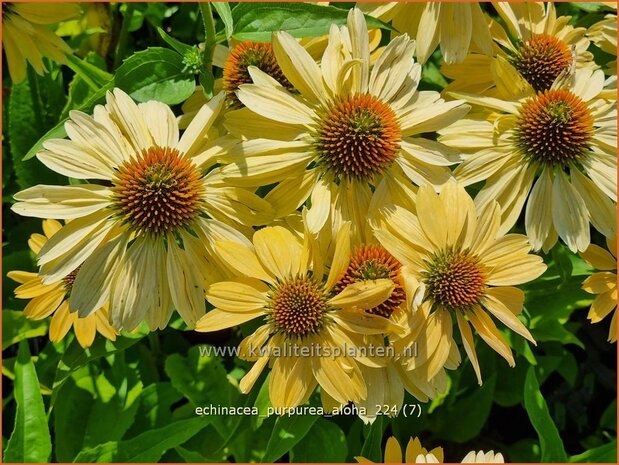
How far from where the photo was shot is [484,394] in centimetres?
155

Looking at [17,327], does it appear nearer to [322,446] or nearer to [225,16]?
[322,446]

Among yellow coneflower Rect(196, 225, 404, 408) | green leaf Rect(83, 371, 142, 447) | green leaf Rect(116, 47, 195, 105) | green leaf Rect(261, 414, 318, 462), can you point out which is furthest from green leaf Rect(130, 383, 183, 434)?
green leaf Rect(116, 47, 195, 105)

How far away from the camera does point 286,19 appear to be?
110cm

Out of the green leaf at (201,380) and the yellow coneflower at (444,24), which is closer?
the yellow coneflower at (444,24)

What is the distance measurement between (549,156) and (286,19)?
0.52 metres

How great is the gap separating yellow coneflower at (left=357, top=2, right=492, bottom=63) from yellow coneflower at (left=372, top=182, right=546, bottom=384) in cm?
26

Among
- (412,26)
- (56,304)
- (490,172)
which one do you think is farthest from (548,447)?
(56,304)

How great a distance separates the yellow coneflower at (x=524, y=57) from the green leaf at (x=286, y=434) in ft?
2.14

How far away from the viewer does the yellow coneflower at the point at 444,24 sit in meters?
1.17

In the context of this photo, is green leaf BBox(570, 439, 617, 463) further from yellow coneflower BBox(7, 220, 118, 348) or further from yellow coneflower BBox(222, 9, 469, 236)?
yellow coneflower BBox(7, 220, 118, 348)

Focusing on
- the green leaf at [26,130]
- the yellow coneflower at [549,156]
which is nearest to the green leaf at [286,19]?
the yellow coneflower at [549,156]

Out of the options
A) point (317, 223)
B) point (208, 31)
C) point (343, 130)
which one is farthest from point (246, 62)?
point (317, 223)

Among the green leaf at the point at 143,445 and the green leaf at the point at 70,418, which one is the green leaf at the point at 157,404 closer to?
the green leaf at the point at 70,418

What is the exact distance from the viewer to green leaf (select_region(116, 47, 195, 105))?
1104 mm
